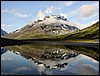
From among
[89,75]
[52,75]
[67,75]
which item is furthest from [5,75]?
[89,75]

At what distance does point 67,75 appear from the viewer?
3034 centimetres

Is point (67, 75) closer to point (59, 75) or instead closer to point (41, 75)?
point (59, 75)

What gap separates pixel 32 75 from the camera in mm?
30422

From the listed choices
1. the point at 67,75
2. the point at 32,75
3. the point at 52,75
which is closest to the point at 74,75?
the point at 67,75

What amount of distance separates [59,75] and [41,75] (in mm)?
2249

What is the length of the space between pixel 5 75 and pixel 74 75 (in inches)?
338

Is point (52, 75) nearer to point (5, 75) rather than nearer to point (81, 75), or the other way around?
point (81, 75)

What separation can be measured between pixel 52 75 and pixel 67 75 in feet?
6.47

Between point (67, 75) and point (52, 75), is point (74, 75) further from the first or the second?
point (52, 75)

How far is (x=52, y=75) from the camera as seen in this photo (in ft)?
97.7

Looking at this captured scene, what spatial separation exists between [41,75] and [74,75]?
4.13 metres

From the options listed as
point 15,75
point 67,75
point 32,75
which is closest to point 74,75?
point 67,75

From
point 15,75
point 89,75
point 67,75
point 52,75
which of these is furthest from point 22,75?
point 89,75

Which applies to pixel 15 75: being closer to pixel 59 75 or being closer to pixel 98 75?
pixel 59 75
